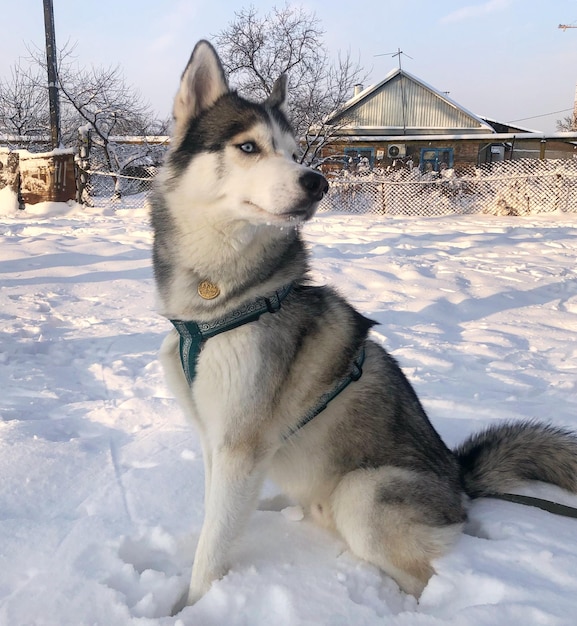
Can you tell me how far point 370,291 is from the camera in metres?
6.36

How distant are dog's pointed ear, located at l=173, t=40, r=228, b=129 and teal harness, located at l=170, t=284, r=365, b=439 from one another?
2.90 ft

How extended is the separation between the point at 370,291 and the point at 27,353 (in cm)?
393

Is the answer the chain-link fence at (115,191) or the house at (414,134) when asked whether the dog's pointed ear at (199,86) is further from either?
the house at (414,134)

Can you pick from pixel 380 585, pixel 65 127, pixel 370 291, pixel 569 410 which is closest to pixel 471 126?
pixel 65 127

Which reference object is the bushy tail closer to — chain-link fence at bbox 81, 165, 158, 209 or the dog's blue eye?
the dog's blue eye

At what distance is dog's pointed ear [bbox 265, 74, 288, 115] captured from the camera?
2391 millimetres

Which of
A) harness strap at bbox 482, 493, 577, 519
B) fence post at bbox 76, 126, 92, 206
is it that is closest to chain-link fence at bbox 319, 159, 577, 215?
fence post at bbox 76, 126, 92, 206

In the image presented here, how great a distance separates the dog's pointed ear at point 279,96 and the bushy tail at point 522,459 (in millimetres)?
1840

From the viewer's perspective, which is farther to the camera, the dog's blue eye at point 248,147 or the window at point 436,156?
the window at point 436,156

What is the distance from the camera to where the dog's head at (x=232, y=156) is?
1.85 meters

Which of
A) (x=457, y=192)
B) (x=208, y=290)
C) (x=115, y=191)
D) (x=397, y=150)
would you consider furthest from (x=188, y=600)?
(x=397, y=150)

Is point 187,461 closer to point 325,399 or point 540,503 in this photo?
point 325,399

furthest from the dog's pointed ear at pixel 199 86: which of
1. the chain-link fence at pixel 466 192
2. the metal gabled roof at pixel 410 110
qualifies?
the metal gabled roof at pixel 410 110

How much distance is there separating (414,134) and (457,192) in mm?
13149
